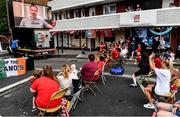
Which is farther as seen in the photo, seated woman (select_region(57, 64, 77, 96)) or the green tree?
the green tree

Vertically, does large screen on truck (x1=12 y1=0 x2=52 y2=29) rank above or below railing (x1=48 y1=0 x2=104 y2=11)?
below

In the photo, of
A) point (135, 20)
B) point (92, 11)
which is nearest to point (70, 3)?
point (92, 11)

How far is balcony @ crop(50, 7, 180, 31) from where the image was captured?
17.8 meters

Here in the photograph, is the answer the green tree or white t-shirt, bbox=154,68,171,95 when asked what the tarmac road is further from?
the green tree

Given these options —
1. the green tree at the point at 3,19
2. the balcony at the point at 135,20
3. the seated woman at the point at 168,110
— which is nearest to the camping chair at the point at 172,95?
the seated woman at the point at 168,110

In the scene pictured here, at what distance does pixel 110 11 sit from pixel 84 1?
10.4 ft

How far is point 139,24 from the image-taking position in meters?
19.5

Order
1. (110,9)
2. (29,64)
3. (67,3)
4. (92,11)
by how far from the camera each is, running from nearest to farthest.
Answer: (29,64), (110,9), (92,11), (67,3)

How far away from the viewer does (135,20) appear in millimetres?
19922

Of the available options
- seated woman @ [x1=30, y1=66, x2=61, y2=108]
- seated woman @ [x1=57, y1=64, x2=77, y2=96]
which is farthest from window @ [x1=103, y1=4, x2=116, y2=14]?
seated woman @ [x1=30, y1=66, x2=61, y2=108]

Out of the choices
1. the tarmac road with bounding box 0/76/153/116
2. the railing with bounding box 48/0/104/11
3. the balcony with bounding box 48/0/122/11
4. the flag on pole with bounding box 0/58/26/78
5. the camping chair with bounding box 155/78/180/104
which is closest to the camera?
the camping chair with bounding box 155/78/180/104

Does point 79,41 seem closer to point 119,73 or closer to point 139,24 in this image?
point 139,24

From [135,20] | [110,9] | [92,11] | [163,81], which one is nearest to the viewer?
[163,81]

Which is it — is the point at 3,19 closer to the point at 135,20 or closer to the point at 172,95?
the point at 135,20
